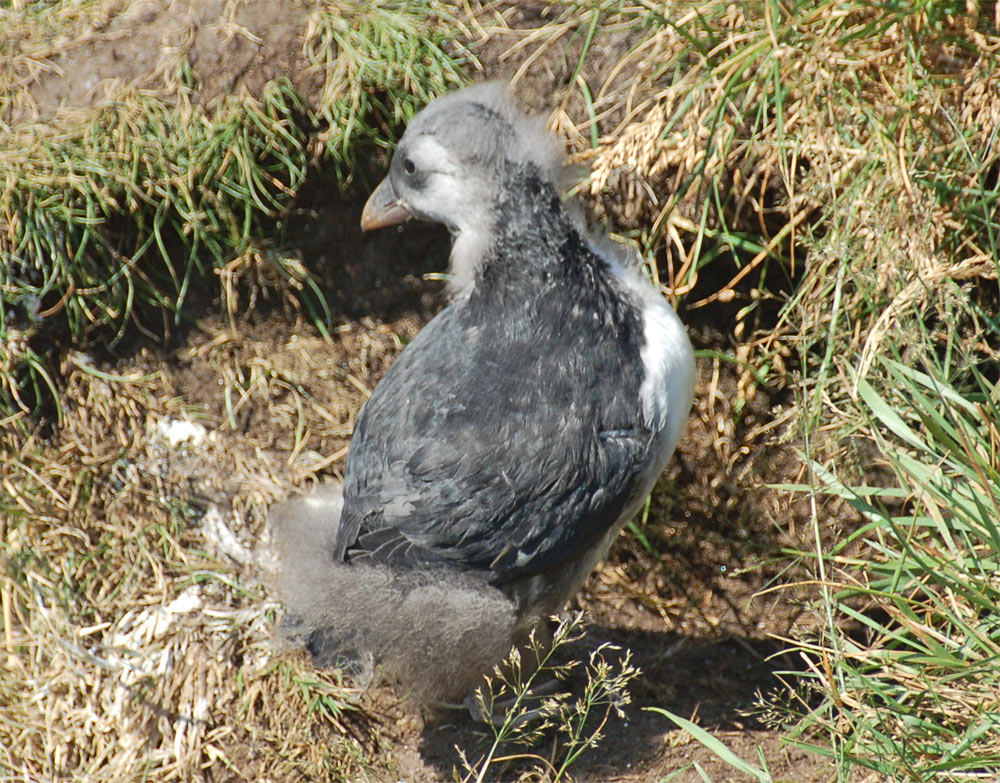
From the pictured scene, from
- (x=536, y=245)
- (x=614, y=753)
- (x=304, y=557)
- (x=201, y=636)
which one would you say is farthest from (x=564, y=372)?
(x=201, y=636)

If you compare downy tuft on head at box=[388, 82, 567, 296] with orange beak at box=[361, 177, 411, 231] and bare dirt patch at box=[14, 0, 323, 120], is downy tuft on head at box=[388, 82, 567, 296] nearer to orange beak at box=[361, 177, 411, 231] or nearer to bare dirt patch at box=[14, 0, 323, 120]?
orange beak at box=[361, 177, 411, 231]

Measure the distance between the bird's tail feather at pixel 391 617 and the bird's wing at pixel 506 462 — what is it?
0.08 m

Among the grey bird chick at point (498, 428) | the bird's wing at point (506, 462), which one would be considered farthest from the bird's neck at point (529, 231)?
the bird's wing at point (506, 462)

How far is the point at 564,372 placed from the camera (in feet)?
10.2

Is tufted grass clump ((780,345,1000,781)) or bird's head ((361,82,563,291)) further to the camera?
bird's head ((361,82,563,291))

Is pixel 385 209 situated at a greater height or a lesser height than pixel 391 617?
greater

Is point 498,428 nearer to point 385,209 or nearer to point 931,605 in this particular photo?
point 385,209

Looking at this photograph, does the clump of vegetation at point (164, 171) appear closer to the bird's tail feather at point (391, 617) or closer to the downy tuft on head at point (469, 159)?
the downy tuft on head at point (469, 159)

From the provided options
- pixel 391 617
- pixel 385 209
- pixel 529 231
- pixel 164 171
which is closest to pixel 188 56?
pixel 164 171

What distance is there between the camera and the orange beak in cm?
345

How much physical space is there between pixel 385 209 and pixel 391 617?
4.43ft

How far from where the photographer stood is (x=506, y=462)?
3.05 meters

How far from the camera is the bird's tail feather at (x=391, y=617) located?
312 centimetres

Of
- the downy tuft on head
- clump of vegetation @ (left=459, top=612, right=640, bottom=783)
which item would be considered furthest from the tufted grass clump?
the downy tuft on head
